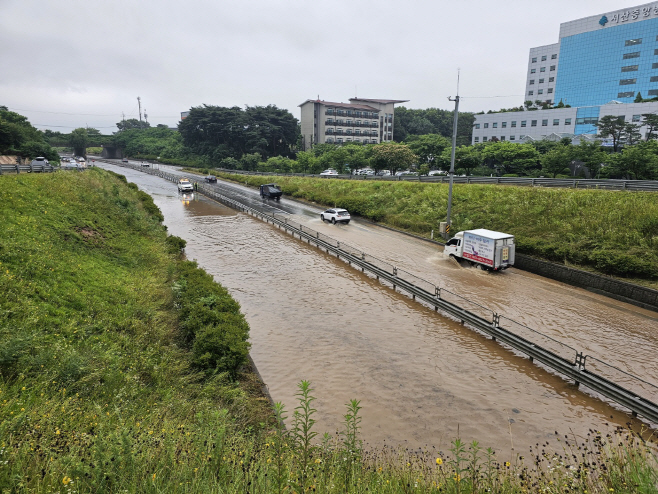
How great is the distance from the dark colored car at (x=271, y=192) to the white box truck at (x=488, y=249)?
33.0 meters

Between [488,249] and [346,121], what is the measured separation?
92519 millimetres

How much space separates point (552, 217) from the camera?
25.9 meters

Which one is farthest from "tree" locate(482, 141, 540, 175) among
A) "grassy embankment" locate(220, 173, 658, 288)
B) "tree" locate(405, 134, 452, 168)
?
"grassy embankment" locate(220, 173, 658, 288)

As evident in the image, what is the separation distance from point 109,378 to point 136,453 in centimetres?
405

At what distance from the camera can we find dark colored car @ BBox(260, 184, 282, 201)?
5228 cm

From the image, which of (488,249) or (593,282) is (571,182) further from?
(488,249)

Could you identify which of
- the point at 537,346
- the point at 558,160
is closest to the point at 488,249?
the point at 537,346

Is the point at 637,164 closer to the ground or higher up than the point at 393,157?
closer to the ground

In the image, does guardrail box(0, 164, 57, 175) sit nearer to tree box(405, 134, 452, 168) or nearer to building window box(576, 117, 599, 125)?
tree box(405, 134, 452, 168)

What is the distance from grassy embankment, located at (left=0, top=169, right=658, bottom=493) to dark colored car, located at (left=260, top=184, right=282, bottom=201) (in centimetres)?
3341

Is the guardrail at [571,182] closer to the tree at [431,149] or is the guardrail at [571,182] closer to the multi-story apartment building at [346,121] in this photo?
the tree at [431,149]

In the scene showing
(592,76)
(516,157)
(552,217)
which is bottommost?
(552,217)

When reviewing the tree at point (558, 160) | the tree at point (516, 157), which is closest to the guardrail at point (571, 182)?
the tree at point (558, 160)

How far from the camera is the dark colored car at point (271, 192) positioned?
5228 cm
